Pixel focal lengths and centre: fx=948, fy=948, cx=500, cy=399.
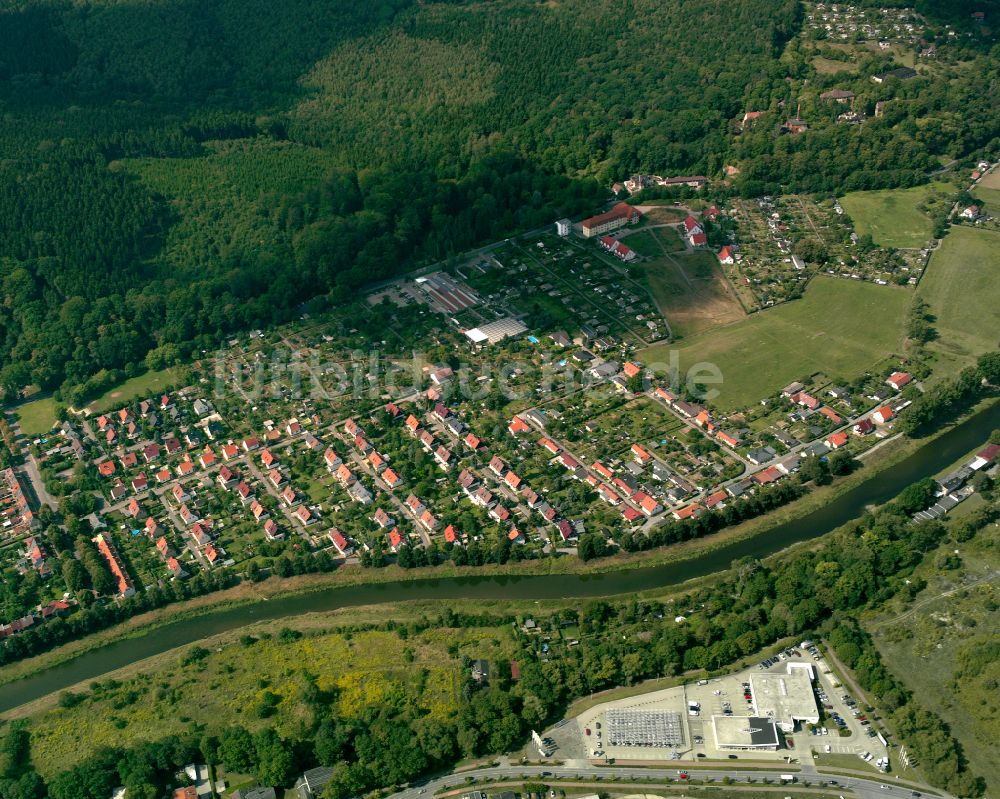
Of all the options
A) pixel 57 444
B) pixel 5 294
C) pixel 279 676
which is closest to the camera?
pixel 279 676

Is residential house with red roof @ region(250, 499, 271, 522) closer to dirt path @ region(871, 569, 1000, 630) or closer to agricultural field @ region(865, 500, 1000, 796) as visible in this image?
agricultural field @ region(865, 500, 1000, 796)

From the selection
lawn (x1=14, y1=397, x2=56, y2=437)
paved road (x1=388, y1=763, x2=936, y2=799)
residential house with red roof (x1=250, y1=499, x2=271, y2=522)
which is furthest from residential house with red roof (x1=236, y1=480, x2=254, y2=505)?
paved road (x1=388, y1=763, x2=936, y2=799)

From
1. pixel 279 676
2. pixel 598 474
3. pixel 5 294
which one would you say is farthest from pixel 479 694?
pixel 5 294

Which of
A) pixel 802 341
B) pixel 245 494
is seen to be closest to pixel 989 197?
pixel 802 341

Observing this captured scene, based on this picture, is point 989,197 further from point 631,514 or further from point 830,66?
point 631,514

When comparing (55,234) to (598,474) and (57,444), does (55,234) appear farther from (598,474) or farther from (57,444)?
(598,474)

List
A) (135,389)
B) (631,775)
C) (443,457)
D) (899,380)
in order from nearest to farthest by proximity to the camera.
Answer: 1. (631,775)
2. (443,457)
3. (899,380)
4. (135,389)

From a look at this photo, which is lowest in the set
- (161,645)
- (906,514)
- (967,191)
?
(161,645)

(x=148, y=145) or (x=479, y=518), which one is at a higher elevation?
(x=148, y=145)
